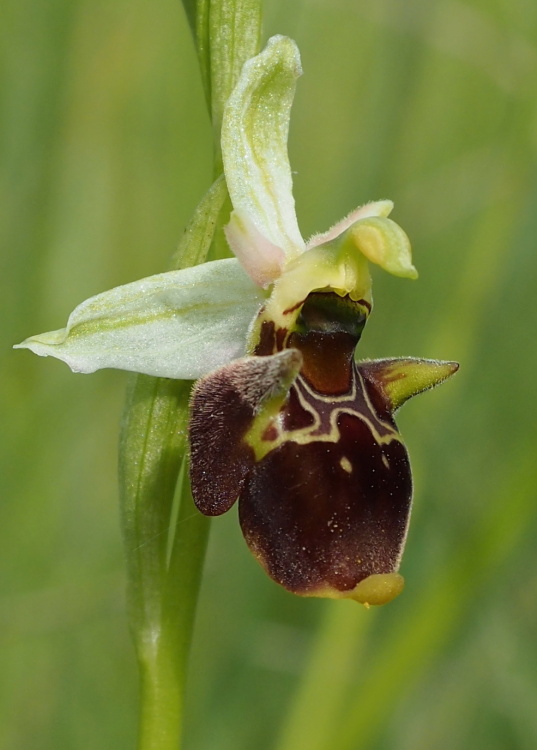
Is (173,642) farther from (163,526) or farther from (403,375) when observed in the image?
(403,375)

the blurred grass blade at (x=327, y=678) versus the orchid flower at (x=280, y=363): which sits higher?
the orchid flower at (x=280, y=363)

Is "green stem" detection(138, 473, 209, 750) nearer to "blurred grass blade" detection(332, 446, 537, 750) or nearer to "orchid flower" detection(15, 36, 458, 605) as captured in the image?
"orchid flower" detection(15, 36, 458, 605)

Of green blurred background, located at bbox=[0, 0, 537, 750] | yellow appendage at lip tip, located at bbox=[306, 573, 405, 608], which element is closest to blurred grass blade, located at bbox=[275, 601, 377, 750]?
green blurred background, located at bbox=[0, 0, 537, 750]

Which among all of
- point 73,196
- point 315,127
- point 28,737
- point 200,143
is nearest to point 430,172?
point 315,127

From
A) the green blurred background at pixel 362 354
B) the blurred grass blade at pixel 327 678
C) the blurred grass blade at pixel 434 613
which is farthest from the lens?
the green blurred background at pixel 362 354

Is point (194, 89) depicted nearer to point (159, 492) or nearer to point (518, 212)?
point (518, 212)

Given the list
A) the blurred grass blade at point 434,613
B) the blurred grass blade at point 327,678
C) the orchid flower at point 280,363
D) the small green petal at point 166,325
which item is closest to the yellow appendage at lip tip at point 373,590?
the orchid flower at point 280,363

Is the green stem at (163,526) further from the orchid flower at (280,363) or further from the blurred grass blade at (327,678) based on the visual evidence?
the blurred grass blade at (327,678)
